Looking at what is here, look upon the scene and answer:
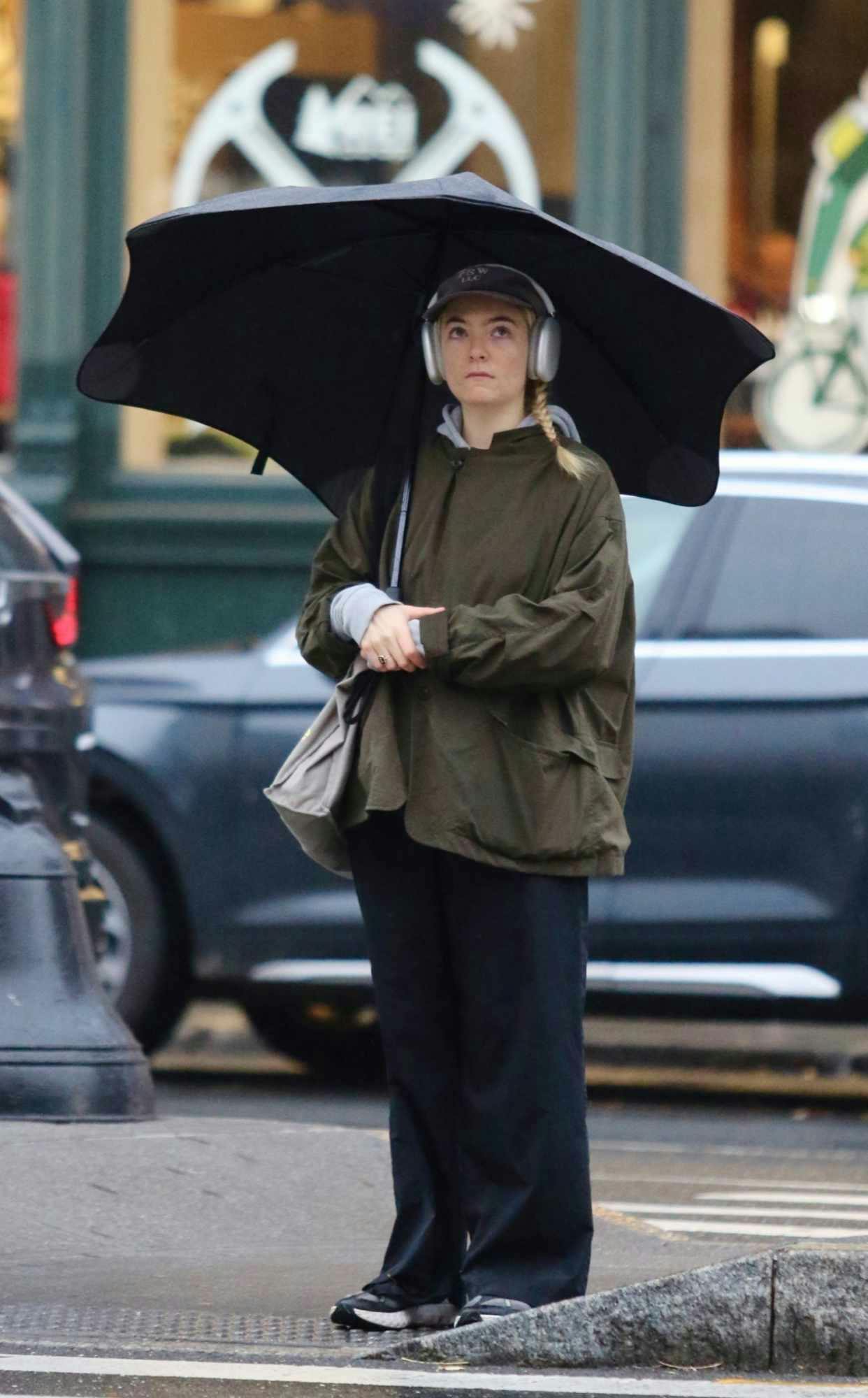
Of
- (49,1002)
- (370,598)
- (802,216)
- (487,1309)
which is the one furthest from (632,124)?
(487,1309)

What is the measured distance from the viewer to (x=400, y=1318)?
471 cm

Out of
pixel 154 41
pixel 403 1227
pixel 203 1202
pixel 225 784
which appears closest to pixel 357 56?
pixel 154 41

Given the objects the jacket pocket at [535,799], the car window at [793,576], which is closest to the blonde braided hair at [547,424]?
the jacket pocket at [535,799]

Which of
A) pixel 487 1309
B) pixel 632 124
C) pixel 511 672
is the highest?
pixel 511 672

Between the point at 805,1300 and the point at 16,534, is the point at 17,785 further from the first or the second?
the point at 805,1300

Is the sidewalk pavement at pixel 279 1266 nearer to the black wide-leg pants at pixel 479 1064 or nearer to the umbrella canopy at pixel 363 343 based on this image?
the black wide-leg pants at pixel 479 1064

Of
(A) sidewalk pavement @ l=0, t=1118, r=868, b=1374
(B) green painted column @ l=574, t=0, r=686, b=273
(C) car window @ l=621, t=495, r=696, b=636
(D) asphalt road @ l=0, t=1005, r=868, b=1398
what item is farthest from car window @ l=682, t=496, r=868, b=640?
(B) green painted column @ l=574, t=0, r=686, b=273

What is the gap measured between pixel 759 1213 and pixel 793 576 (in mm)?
2490

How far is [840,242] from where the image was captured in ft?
43.4

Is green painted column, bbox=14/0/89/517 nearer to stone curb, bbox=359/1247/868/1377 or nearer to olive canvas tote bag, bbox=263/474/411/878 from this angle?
olive canvas tote bag, bbox=263/474/411/878

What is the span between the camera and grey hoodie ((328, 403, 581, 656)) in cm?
459

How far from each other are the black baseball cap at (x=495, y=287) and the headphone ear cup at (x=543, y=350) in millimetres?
26

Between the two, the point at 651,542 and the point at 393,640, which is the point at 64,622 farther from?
the point at 393,640

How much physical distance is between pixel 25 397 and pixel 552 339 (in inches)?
353
